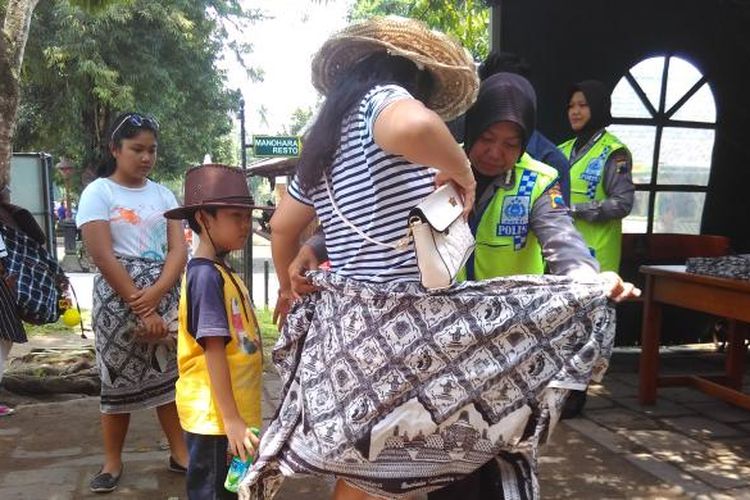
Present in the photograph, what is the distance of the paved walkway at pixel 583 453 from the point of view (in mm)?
2996

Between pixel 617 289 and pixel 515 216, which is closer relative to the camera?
pixel 617 289

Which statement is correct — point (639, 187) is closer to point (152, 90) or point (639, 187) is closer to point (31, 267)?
point (31, 267)

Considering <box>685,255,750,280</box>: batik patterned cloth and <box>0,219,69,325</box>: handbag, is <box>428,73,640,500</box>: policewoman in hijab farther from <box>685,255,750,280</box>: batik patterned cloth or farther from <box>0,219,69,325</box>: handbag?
<box>0,219,69,325</box>: handbag

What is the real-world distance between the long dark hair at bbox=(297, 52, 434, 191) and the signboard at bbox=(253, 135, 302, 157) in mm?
6895

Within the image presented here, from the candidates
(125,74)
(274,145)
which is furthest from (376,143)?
(125,74)

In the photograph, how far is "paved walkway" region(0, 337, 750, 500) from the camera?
2996 millimetres

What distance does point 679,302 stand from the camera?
3916 millimetres

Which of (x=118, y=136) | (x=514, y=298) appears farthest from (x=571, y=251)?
(x=118, y=136)

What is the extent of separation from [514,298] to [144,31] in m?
15.4

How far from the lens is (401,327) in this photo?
151cm

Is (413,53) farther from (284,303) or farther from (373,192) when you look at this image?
(284,303)

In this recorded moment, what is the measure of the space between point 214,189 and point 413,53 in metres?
0.94

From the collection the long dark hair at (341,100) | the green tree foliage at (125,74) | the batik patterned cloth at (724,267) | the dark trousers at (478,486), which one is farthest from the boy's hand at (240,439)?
the green tree foliage at (125,74)

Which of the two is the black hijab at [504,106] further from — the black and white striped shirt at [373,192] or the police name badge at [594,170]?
the police name badge at [594,170]
